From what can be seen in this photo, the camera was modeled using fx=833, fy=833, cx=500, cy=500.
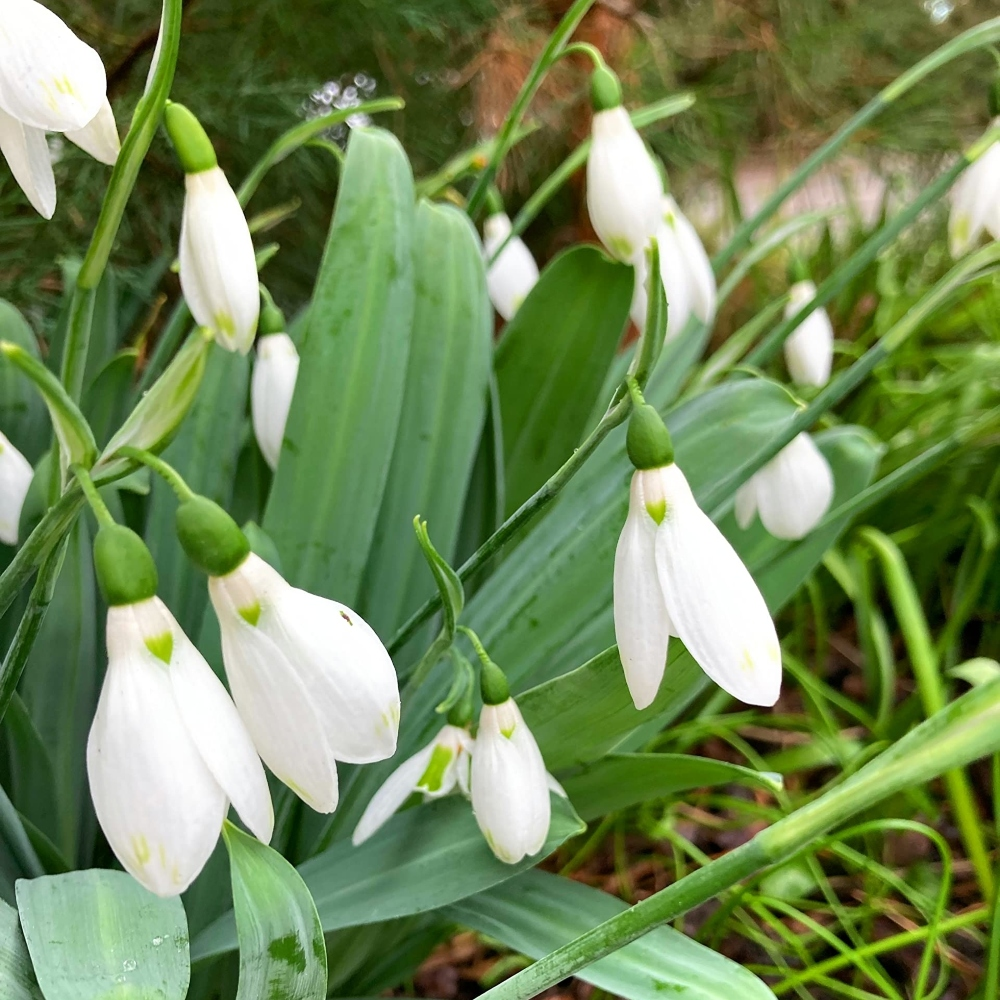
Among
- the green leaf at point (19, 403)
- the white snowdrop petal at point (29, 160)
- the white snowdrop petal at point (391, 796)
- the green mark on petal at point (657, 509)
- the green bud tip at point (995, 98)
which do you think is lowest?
the white snowdrop petal at point (391, 796)

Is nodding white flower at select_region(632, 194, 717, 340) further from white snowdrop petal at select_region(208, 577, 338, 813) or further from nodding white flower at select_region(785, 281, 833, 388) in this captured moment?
white snowdrop petal at select_region(208, 577, 338, 813)

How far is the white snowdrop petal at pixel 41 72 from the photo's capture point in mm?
314

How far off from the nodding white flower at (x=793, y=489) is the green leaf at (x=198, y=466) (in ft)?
1.27

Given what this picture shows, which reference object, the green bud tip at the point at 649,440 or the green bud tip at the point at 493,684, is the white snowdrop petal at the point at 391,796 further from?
the green bud tip at the point at 649,440

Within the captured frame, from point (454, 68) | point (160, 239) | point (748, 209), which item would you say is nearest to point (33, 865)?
point (160, 239)

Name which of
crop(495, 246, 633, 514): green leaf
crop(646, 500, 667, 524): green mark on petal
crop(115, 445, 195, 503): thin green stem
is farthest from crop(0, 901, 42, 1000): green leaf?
crop(495, 246, 633, 514): green leaf

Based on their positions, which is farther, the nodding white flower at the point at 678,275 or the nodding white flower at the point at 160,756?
the nodding white flower at the point at 678,275

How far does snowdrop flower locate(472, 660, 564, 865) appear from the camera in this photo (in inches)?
15.7

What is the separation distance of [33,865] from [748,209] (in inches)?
61.3

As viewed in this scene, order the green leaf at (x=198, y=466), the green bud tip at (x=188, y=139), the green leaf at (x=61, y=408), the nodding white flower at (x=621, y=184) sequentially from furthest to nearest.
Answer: the green leaf at (x=198, y=466) → the nodding white flower at (x=621, y=184) → the green bud tip at (x=188, y=139) → the green leaf at (x=61, y=408)

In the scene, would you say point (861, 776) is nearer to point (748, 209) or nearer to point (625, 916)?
point (625, 916)

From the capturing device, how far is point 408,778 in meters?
0.45

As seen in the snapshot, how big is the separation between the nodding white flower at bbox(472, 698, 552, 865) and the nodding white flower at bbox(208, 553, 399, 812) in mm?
97

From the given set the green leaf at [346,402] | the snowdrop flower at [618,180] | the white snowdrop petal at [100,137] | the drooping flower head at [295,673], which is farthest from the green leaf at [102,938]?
the snowdrop flower at [618,180]
